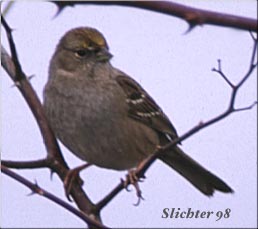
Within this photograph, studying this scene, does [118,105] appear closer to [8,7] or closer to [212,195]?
[212,195]

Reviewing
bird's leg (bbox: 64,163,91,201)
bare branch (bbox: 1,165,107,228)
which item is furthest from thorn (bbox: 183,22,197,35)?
bird's leg (bbox: 64,163,91,201)

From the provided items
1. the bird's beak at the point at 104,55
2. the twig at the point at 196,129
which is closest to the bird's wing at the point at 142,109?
the bird's beak at the point at 104,55

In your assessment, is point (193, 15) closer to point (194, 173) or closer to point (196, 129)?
point (196, 129)

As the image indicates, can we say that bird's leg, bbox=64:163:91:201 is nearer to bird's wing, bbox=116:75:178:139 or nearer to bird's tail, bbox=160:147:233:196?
bird's tail, bbox=160:147:233:196

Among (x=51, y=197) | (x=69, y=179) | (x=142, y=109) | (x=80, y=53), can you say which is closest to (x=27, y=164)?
(x=69, y=179)

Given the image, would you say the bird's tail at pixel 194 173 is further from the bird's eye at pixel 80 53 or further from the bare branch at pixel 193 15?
the bare branch at pixel 193 15

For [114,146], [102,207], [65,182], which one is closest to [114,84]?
[114,146]

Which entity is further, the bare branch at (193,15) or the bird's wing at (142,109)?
the bird's wing at (142,109)
